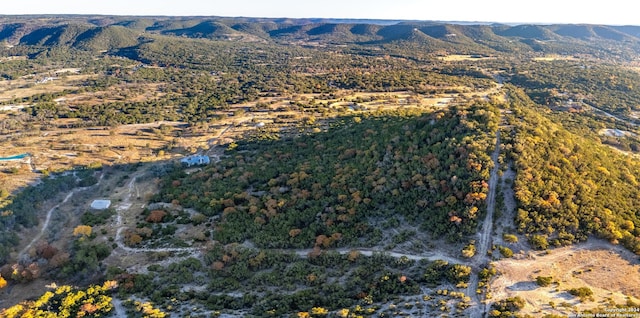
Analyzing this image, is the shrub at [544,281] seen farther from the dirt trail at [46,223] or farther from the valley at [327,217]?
the dirt trail at [46,223]

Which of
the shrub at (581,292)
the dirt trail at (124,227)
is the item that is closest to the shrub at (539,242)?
the shrub at (581,292)

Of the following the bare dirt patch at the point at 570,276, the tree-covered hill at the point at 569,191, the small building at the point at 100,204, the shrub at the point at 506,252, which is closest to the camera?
the bare dirt patch at the point at 570,276

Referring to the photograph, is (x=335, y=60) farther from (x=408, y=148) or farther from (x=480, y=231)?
(x=480, y=231)

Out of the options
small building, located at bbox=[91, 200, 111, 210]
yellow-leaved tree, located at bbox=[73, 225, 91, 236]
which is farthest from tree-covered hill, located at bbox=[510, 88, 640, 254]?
small building, located at bbox=[91, 200, 111, 210]

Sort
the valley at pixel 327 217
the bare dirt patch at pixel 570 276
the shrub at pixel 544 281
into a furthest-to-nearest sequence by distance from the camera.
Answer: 1. the valley at pixel 327 217
2. the shrub at pixel 544 281
3. the bare dirt patch at pixel 570 276

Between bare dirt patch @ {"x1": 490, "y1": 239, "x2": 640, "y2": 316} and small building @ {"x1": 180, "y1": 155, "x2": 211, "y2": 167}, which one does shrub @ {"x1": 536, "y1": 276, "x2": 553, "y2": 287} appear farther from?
small building @ {"x1": 180, "y1": 155, "x2": 211, "y2": 167}

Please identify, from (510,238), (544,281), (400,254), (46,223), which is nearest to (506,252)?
(510,238)

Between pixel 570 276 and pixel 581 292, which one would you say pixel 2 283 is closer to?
pixel 581 292
